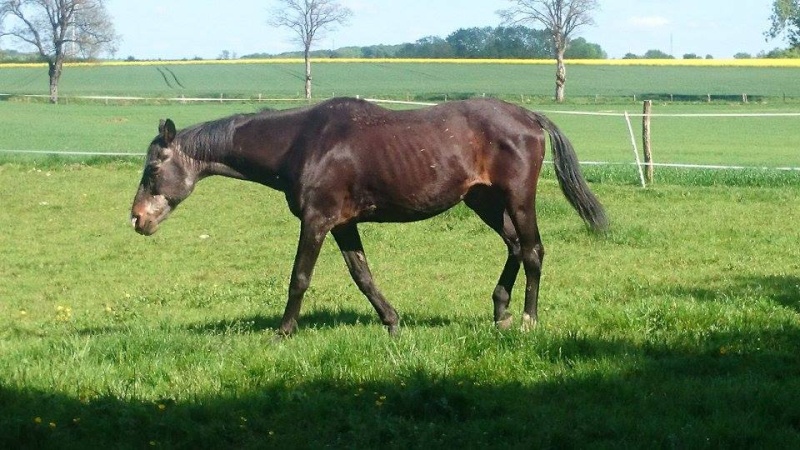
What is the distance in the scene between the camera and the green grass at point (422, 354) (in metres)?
5.20

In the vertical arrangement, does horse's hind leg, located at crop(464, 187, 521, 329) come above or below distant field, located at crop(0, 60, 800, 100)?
below

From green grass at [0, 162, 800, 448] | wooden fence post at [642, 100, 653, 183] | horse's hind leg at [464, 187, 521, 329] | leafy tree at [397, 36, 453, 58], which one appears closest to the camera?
green grass at [0, 162, 800, 448]

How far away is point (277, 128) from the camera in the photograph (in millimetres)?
8203

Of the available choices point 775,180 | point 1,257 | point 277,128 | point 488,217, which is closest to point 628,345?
point 488,217

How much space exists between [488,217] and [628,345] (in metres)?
2.32

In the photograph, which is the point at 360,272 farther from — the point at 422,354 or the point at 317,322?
the point at 422,354

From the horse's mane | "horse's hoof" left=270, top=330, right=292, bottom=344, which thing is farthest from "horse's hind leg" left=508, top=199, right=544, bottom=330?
the horse's mane

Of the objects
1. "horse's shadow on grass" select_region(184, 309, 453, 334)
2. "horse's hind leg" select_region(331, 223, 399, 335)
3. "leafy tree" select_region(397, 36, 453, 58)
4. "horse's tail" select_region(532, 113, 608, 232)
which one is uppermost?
"leafy tree" select_region(397, 36, 453, 58)

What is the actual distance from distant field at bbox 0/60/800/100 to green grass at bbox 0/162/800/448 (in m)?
54.1

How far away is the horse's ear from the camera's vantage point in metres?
8.12

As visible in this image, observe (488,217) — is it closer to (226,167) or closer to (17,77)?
(226,167)

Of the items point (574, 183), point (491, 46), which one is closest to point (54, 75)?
point (491, 46)

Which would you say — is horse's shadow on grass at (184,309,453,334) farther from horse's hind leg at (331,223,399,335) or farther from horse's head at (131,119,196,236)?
horse's head at (131,119,196,236)

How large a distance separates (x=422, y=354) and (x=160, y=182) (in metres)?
3.08
